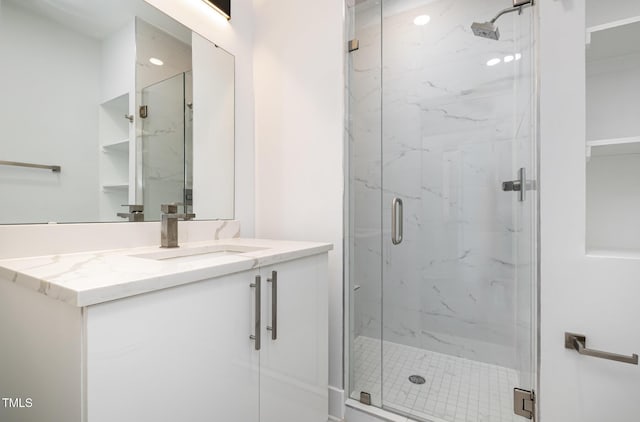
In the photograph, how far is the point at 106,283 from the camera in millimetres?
590

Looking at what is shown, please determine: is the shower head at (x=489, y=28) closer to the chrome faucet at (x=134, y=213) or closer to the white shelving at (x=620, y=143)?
the white shelving at (x=620, y=143)

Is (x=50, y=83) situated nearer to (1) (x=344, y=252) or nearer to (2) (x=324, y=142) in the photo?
(2) (x=324, y=142)

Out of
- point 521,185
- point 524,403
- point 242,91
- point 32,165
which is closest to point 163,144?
point 32,165

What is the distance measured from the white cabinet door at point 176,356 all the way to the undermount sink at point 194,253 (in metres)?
0.38

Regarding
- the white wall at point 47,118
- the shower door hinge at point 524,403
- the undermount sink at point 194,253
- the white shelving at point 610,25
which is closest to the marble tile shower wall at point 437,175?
the shower door hinge at point 524,403

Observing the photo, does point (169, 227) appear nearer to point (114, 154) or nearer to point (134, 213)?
point (134, 213)

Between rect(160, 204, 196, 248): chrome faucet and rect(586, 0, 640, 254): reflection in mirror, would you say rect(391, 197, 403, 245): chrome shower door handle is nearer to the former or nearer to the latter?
rect(586, 0, 640, 254): reflection in mirror

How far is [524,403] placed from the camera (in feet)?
4.16

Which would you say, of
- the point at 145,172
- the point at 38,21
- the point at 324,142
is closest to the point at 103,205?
the point at 145,172

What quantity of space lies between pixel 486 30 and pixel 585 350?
5.21 ft

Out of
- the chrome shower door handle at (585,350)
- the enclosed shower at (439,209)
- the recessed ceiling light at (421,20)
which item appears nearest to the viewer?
the chrome shower door handle at (585,350)

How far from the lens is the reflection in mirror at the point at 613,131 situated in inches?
46.7

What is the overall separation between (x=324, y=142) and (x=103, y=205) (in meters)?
1.02

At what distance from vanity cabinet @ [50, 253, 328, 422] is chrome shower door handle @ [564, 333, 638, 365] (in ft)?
3.16
